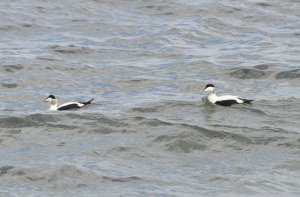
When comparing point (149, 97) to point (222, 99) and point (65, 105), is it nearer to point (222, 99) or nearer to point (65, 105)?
point (222, 99)

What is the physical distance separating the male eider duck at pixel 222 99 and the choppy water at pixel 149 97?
18cm

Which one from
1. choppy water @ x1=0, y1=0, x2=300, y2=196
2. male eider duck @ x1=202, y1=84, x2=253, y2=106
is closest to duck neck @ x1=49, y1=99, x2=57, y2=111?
choppy water @ x1=0, y1=0, x2=300, y2=196

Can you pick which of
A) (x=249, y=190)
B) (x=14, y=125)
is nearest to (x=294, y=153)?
(x=249, y=190)

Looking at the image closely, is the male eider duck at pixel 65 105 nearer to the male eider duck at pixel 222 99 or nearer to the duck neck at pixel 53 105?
the duck neck at pixel 53 105

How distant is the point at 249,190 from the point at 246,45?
13014 mm

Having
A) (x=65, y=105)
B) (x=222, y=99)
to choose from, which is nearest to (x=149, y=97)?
(x=222, y=99)

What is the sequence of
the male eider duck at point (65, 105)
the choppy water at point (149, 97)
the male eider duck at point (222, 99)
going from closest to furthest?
the choppy water at point (149, 97)
the male eider duck at point (65, 105)
the male eider duck at point (222, 99)

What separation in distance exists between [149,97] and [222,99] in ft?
5.74

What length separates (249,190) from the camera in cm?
1659

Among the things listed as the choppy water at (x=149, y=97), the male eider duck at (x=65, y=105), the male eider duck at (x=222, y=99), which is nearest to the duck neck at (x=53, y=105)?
the male eider duck at (x=65, y=105)

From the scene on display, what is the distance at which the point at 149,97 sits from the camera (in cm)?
2356

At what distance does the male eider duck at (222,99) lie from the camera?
73.4 feet

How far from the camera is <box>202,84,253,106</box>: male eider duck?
22375mm

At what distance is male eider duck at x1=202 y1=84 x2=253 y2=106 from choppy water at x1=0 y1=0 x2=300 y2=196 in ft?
0.58
